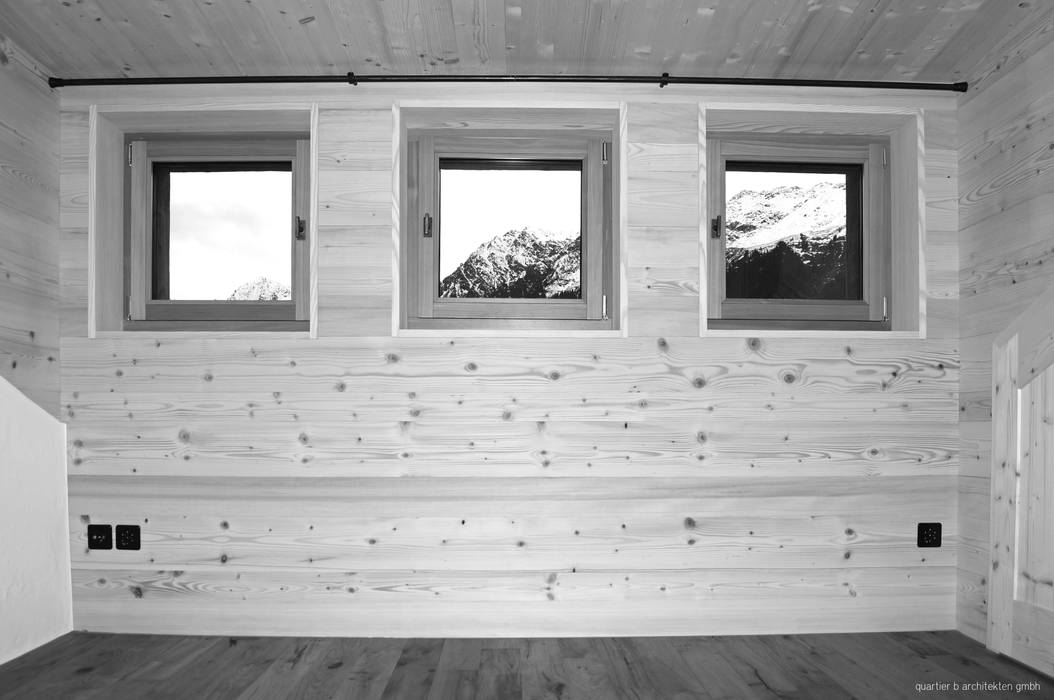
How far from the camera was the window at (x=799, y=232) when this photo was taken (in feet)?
9.00

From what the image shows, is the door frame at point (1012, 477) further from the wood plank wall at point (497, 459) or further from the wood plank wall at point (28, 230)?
the wood plank wall at point (28, 230)

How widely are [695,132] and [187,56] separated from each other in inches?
71.0

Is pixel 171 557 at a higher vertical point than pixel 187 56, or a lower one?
lower

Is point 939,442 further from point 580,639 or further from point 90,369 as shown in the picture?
point 90,369

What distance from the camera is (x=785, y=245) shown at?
9.12ft

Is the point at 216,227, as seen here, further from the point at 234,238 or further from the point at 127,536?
the point at 127,536

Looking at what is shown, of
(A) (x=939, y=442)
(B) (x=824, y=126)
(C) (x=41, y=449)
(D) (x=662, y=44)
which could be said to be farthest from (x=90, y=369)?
(A) (x=939, y=442)

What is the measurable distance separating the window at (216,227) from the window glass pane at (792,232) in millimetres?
1718

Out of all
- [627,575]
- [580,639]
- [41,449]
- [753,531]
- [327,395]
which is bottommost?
[580,639]

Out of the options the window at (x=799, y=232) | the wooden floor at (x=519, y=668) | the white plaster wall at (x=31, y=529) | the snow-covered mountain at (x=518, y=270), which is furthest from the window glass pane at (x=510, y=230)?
the white plaster wall at (x=31, y=529)

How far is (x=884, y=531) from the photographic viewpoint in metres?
2.54

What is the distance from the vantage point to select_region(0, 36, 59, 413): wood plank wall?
231 cm

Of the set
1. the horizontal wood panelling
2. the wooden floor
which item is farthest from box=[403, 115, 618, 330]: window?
the wooden floor

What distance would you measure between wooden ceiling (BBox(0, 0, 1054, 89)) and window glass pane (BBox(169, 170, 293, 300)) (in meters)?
0.43
